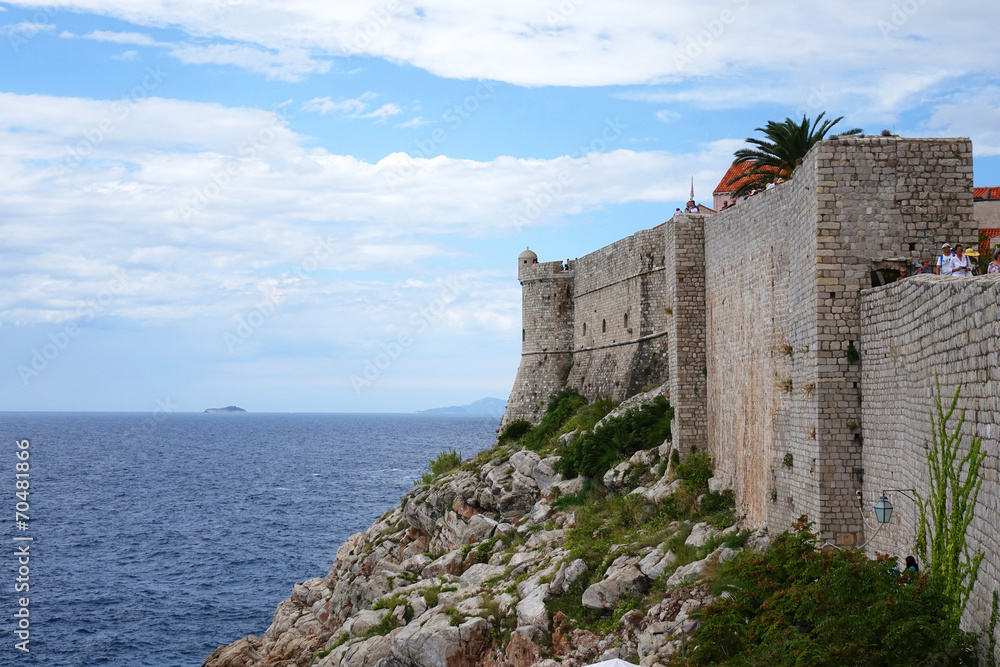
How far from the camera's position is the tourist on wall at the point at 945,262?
12461mm

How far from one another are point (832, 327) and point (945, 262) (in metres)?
1.86

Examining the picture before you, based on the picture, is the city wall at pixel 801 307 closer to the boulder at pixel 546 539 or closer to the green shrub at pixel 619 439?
the green shrub at pixel 619 439

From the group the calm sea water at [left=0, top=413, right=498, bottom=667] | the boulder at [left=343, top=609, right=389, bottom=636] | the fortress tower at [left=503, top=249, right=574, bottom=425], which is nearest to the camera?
the boulder at [left=343, top=609, right=389, bottom=636]

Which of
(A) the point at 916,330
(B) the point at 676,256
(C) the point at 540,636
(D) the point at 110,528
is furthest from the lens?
(D) the point at 110,528

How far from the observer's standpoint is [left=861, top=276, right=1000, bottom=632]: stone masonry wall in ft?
26.4

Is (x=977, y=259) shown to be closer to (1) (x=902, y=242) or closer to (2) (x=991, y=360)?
(1) (x=902, y=242)

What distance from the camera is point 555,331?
4100 cm

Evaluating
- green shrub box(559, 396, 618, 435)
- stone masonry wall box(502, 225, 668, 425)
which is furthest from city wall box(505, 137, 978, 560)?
stone masonry wall box(502, 225, 668, 425)

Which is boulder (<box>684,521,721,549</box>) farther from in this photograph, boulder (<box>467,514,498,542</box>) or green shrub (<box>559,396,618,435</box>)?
green shrub (<box>559,396,618,435</box>)

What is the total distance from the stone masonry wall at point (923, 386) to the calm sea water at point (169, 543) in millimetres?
26549

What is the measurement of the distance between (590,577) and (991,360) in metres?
12.1

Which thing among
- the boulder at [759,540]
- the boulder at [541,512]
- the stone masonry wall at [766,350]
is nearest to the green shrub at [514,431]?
the boulder at [541,512]

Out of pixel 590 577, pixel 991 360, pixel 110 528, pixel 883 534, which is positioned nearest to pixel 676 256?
pixel 590 577

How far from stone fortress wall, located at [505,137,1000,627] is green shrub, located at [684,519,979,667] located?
0.77 meters
